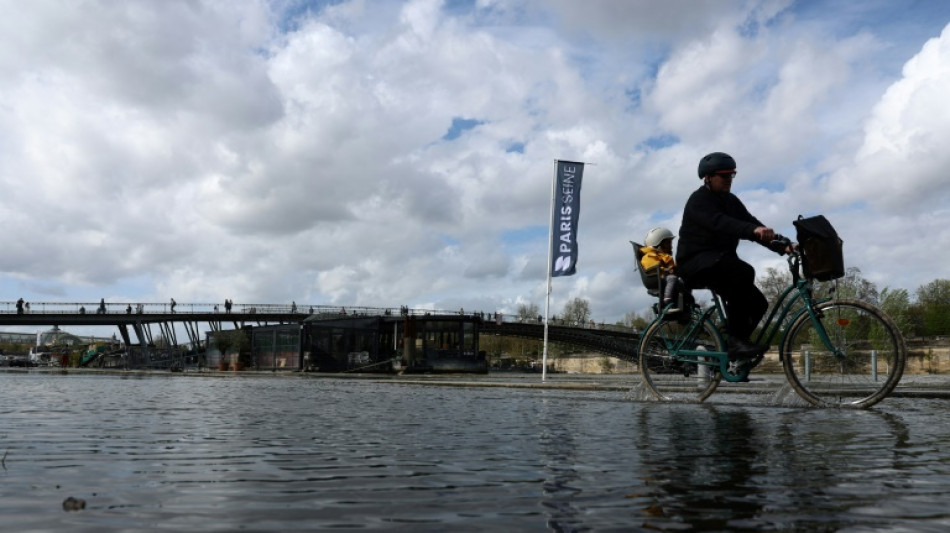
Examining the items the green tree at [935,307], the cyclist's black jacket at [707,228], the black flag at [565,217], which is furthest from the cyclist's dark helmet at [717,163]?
the green tree at [935,307]

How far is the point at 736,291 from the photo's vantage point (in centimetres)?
758

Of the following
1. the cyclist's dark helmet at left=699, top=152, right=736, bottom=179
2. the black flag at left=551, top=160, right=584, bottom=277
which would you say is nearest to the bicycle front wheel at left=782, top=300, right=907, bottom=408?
the cyclist's dark helmet at left=699, top=152, right=736, bottom=179

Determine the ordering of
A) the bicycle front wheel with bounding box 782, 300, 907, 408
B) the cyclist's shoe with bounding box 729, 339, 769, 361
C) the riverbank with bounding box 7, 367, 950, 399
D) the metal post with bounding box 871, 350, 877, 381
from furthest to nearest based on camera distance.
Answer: the riverbank with bounding box 7, 367, 950, 399, the cyclist's shoe with bounding box 729, 339, 769, 361, the bicycle front wheel with bounding box 782, 300, 907, 408, the metal post with bounding box 871, 350, 877, 381

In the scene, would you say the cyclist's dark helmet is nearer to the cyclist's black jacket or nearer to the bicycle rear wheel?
the cyclist's black jacket

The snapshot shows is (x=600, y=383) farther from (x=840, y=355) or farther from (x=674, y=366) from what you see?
(x=840, y=355)

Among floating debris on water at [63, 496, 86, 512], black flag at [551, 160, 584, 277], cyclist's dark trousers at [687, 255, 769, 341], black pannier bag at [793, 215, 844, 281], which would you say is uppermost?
black flag at [551, 160, 584, 277]

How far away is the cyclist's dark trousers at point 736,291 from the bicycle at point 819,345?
16 cm

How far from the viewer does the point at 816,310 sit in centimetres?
746

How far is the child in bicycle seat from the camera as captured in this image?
28.0 ft

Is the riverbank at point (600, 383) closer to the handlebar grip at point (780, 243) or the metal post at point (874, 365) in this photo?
the metal post at point (874, 365)

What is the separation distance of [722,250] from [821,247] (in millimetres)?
905

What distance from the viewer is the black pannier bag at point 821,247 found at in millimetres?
7023

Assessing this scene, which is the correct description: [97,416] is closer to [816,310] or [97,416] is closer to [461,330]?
[816,310]

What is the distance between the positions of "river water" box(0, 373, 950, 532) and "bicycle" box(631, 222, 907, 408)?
88cm
